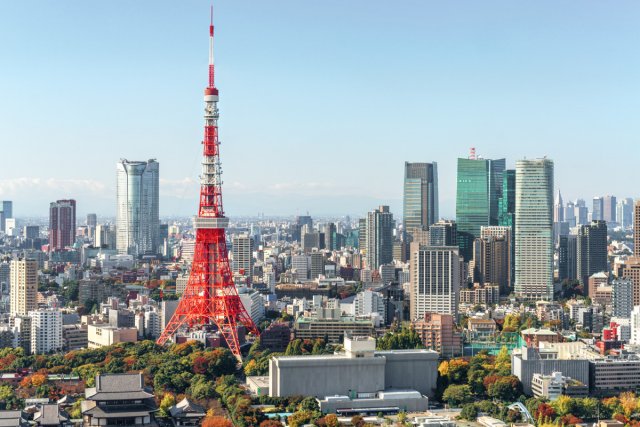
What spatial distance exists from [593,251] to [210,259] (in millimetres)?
20018

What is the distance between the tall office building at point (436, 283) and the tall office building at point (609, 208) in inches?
2110

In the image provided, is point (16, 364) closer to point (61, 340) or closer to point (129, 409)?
point (61, 340)

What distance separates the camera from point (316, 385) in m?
17.5

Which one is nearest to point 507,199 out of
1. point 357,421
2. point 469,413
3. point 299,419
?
point 469,413

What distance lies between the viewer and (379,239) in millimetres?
44500

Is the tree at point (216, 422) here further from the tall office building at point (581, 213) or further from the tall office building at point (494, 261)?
the tall office building at point (581, 213)

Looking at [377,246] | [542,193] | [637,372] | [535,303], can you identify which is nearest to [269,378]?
[637,372]

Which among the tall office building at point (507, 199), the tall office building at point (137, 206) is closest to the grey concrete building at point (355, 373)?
the tall office building at point (507, 199)

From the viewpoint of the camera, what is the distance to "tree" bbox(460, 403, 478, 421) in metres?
16.1

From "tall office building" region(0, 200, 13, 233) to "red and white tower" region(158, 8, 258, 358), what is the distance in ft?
164

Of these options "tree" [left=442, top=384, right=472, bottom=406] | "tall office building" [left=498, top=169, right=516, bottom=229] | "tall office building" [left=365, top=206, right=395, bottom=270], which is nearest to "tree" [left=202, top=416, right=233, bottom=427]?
"tree" [left=442, top=384, right=472, bottom=406]

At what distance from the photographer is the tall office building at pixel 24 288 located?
27.2 meters

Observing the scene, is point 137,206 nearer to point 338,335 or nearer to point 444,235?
point 444,235

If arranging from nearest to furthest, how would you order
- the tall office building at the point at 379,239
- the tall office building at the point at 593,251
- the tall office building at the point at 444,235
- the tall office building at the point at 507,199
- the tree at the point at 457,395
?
the tree at the point at 457,395, the tall office building at the point at 593,251, the tall office building at the point at 444,235, the tall office building at the point at 507,199, the tall office building at the point at 379,239
